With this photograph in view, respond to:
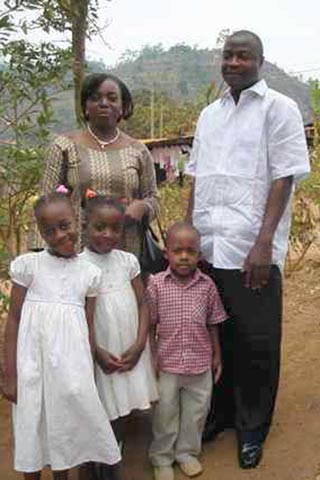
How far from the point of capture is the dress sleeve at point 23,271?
2.46 meters

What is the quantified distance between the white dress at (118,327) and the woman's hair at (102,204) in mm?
165

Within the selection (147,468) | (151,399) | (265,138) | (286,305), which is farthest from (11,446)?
(286,305)

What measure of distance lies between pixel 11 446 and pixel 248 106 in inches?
75.2

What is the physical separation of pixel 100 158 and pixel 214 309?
783mm

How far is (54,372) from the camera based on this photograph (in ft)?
7.97

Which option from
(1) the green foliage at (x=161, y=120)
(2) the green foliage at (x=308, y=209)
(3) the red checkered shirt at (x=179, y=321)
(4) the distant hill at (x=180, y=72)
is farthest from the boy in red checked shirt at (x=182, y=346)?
(4) the distant hill at (x=180, y=72)

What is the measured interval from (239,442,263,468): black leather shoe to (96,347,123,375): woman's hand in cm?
82

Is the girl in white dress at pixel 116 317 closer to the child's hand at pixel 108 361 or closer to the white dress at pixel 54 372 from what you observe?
the child's hand at pixel 108 361

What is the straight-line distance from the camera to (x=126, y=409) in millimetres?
2648

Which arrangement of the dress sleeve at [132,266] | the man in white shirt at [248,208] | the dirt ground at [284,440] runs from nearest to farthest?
the dress sleeve at [132,266]
the man in white shirt at [248,208]
the dirt ground at [284,440]

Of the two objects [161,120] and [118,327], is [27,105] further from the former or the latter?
[161,120]

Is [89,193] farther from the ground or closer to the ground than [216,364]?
farther from the ground

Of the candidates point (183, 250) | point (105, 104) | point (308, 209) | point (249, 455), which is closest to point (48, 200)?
point (105, 104)

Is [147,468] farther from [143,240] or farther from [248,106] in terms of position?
[248,106]
